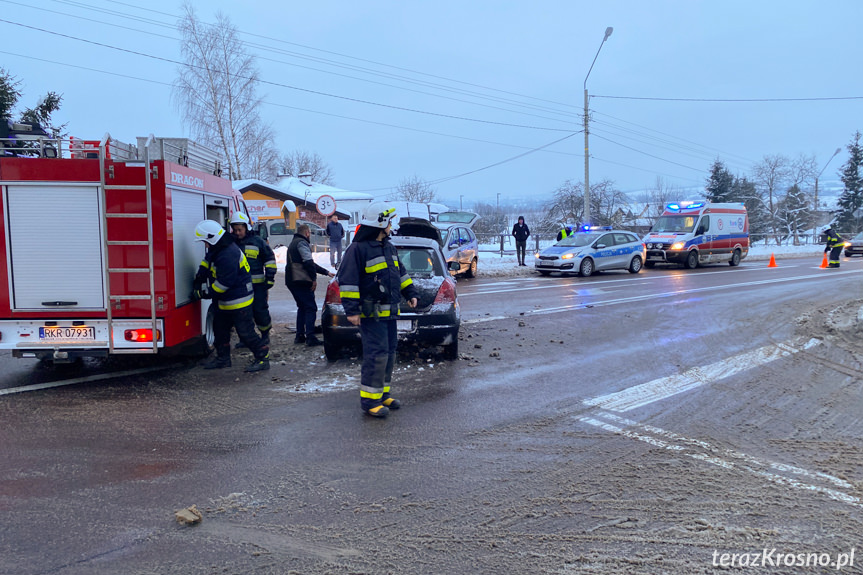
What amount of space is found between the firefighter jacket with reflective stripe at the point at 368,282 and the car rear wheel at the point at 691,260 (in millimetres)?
21229

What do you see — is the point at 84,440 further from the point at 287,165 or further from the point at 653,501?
the point at 287,165

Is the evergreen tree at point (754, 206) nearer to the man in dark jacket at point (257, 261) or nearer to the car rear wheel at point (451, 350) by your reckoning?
the car rear wheel at point (451, 350)

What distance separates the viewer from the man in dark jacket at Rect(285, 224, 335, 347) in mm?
8727

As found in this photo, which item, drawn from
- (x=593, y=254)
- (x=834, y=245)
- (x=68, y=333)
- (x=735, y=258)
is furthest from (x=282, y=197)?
(x=68, y=333)

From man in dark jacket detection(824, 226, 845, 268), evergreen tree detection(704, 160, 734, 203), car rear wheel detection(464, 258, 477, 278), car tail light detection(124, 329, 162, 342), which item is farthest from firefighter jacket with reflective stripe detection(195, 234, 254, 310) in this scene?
evergreen tree detection(704, 160, 734, 203)

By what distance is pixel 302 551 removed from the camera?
131 inches

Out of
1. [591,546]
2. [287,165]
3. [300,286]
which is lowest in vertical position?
[591,546]

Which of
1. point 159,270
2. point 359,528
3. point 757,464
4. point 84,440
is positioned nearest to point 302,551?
point 359,528

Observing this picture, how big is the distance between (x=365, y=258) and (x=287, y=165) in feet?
231

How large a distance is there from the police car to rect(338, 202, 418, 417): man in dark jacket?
50.7 feet

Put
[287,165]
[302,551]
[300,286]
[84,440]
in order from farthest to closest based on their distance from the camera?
[287,165] → [300,286] → [84,440] → [302,551]

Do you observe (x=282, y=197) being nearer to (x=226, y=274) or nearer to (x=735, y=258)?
(x=735, y=258)

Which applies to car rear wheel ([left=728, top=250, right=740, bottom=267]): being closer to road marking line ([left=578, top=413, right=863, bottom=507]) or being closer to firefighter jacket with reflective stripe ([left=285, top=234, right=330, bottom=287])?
firefighter jacket with reflective stripe ([left=285, top=234, right=330, bottom=287])

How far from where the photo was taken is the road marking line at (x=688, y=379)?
6188 millimetres
